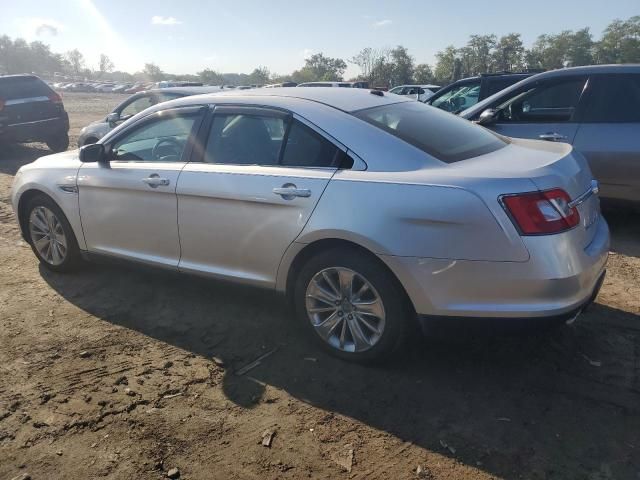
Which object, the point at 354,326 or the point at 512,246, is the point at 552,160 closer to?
the point at 512,246

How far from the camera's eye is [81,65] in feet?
538

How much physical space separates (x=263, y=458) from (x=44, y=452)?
108cm

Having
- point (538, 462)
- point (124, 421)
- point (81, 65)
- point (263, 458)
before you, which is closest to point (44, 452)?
point (124, 421)

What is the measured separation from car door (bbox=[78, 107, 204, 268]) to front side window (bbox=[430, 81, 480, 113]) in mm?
6580

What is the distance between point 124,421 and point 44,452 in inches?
15.3

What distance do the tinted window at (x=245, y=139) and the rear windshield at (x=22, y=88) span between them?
10.3 metres

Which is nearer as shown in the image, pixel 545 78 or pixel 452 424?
pixel 452 424

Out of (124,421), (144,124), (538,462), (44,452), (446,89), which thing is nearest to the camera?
(538,462)

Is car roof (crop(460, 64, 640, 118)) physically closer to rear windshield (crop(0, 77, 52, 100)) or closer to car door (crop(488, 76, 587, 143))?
car door (crop(488, 76, 587, 143))

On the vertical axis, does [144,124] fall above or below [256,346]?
above

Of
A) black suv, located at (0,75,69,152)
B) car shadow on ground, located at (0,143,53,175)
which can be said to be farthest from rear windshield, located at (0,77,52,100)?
car shadow on ground, located at (0,143,53,175)

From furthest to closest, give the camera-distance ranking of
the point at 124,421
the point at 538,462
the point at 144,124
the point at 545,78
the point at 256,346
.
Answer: the point at 545,78 → the point at 144,124 → the point at 256,346 → the point at 124,421 → the point at 538,462

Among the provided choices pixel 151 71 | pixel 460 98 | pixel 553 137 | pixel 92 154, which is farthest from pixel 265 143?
pixel 151 71

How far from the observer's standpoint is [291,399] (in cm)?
305
